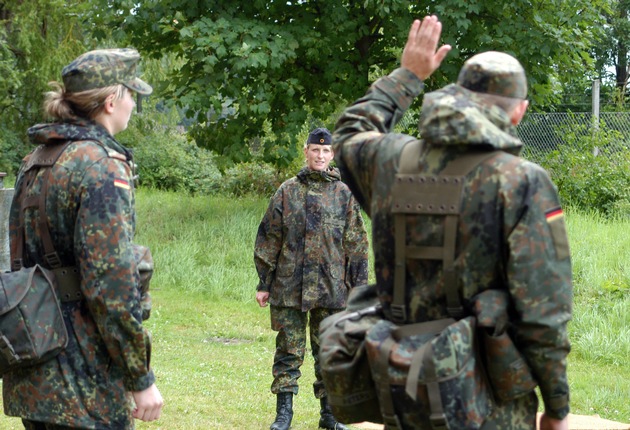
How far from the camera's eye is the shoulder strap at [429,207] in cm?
332

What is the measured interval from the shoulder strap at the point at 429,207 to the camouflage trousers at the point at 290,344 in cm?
351

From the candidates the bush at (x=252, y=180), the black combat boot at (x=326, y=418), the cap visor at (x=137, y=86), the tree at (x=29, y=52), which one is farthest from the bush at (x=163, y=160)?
the cap visor at (x=137, y=86)

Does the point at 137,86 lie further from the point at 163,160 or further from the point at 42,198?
the point at 163,160

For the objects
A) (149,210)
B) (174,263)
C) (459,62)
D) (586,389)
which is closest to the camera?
(586,389)

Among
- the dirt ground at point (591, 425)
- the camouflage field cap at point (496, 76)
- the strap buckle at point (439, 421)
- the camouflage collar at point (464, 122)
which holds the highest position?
the camouflage field cap at point (496, 76)

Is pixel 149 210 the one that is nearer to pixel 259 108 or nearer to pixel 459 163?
pixel 259 108


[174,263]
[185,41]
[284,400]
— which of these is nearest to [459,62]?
[185,41]

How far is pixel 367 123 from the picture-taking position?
3.82 metres

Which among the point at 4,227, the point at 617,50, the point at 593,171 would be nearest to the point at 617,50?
the point at 617,50

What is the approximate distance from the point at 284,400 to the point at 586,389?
8.55 ft

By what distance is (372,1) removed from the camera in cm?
1407

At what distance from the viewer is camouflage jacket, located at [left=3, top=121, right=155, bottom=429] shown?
3.59m

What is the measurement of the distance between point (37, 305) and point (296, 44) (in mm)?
11015

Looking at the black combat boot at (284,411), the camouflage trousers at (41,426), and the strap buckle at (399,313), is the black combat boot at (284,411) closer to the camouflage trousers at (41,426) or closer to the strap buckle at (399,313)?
the camouflage trousers at (41,426)
